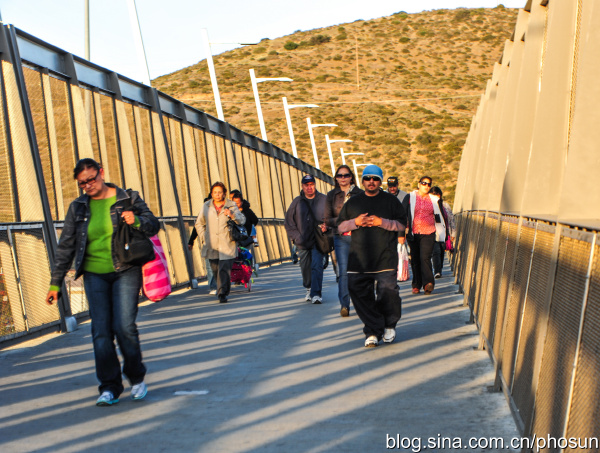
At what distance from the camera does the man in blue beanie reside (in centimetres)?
991

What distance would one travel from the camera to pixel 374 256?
995cm

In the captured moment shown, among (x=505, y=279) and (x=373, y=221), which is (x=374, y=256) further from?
(x=505, y=279)

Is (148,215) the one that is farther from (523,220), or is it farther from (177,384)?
(523,220)

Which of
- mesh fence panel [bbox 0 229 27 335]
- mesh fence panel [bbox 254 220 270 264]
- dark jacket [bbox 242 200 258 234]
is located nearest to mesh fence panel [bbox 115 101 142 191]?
dark jacket [bbox 242 200 258 234]

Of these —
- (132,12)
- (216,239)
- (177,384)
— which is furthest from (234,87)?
(177,384)

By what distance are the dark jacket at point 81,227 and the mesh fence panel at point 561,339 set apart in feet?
11.7

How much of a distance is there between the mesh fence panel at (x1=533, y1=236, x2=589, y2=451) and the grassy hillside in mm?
78200

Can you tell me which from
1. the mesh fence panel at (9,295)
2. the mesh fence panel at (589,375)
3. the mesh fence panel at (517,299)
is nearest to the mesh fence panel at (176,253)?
the mesh fence panel at (9,295)

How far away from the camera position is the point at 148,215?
298 inches

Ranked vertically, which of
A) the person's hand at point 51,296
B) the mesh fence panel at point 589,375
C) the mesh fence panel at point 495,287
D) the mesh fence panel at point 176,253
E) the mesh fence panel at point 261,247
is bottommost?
the mesh fence panel at point 261,247

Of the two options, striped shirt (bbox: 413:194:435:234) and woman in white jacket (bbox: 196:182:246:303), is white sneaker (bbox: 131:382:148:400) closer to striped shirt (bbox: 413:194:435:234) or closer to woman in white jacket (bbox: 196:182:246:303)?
woman in white jacket (bbox: 196:182:246:303)

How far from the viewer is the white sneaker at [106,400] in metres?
7.04

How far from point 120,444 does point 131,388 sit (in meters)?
1.56

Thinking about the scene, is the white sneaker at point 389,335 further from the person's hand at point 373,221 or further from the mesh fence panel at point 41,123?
the mesh fence panel at point 41,123
